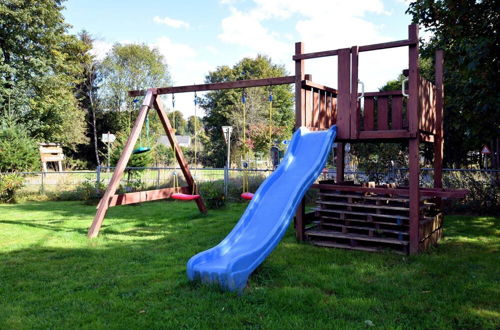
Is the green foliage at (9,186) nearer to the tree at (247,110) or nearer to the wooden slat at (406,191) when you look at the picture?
the wooden slat at (406,191)

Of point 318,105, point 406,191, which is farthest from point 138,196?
point 406,191

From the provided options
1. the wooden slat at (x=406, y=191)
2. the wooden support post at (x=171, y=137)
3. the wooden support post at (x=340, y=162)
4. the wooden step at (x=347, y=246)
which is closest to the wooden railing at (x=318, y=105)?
the wooden support post at (x=340, y=162)

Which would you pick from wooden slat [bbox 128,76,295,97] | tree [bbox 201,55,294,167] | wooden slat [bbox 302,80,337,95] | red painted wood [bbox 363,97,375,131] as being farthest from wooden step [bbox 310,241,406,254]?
Result: tree [bbox 201,55,294,167]

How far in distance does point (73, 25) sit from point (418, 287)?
1299 inches

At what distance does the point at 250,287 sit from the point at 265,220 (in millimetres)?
1053

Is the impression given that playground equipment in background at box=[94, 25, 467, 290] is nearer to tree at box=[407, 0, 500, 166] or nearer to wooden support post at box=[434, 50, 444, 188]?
wooden support post at box=[434, 50, 444, 188]

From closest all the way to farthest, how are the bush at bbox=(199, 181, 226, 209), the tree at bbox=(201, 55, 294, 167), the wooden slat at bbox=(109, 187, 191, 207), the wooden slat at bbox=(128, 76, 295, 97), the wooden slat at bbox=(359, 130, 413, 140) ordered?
the wooden slat at bbox=(359, 130, 413, 140)
the wooden slat at bbox=(128, 76, 295, 97)
the wooden slat at bbox=(109, 187, 191, 207)
the bush at bbox=(199, 181, 226, 209)
the tree at bbox=(201, 55, 294, 167)

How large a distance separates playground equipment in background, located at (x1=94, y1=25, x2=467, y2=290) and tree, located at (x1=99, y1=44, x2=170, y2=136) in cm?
3484

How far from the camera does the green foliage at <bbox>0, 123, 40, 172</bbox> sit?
16391 millimetres

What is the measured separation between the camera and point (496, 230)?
24.8ft

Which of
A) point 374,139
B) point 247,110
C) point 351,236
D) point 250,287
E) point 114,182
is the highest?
point 247,110

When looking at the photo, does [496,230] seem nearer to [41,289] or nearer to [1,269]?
[41,289]

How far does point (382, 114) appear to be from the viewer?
651 cm

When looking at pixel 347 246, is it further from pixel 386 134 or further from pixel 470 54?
pixel 470 54
